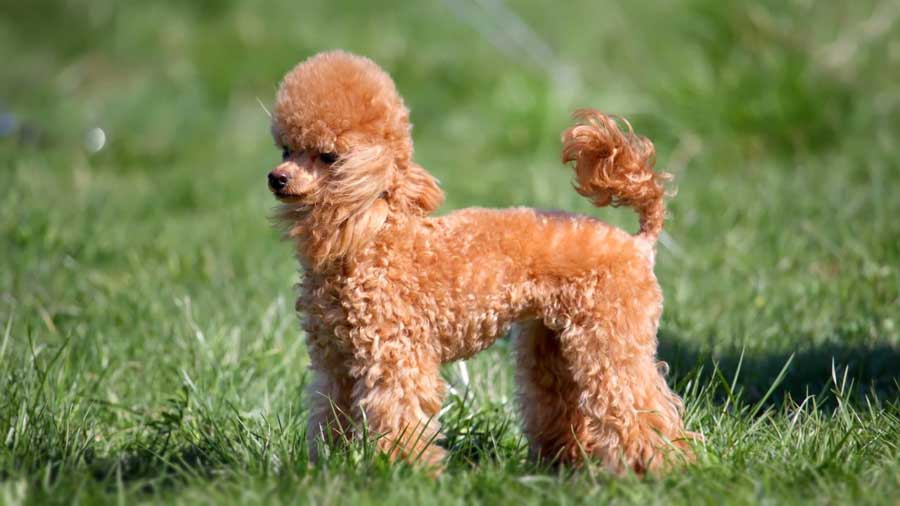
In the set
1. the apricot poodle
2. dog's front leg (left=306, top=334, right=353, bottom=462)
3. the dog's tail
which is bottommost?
dog's front leg (left=306, top=334, right=353, bottom=462)

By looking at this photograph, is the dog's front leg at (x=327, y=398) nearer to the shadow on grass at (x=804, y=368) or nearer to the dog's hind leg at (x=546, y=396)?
the dog's hind leg at (x=546, y=396)

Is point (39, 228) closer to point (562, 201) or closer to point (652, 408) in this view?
point (562, 201)

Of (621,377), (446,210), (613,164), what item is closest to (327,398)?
(621,377)

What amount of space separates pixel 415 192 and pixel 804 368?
1.82 meters

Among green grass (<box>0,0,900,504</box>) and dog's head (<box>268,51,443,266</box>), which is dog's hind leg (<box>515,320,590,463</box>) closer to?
green grass (<box>0,0,900,504</box>)

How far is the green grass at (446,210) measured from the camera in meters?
2.96

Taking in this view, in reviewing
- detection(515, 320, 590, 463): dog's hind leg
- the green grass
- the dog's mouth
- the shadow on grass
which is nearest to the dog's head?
the dog's mouth

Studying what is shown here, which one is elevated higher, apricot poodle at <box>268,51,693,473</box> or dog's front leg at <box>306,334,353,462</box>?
apricot poodle at <box>268,51,693,473</box>

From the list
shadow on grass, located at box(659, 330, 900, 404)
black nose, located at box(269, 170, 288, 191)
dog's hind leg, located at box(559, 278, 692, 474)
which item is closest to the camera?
black nose, located at box(269, 170, 288, 191)

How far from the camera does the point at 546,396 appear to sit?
310 centimetres

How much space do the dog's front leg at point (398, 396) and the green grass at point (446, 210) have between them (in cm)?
7

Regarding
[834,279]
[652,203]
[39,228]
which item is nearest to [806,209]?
[834,279]

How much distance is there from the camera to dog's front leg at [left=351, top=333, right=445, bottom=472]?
2752 mm

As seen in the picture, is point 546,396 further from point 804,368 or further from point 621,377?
point 804,368
